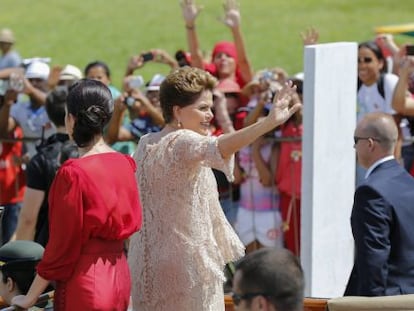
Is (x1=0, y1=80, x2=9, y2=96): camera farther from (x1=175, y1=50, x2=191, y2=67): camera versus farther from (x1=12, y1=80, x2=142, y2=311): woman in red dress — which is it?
(x1=12, y1=80, x2=142, y2=311): woman in red dress

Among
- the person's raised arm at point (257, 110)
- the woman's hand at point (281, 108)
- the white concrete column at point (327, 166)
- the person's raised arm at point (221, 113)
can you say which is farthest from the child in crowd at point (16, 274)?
the person's raised arm at point (257, 110)

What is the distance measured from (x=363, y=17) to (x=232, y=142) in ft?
73.2

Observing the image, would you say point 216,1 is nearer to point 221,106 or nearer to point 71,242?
point 221,106

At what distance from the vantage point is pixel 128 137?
9.45 m

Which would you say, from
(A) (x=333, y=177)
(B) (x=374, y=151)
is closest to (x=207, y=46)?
(A) (x=333, y=177)

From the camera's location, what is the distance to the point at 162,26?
26.6 meters

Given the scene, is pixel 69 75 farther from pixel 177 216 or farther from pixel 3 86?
pixel 177 216

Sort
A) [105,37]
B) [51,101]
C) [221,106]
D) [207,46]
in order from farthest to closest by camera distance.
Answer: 1. [105,37]
2. [207,46]
3. [221,106]
4. [51,101]

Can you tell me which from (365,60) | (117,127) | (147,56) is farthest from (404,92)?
(147,56)

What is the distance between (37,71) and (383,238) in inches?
229

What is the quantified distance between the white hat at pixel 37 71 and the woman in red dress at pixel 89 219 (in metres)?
5.61

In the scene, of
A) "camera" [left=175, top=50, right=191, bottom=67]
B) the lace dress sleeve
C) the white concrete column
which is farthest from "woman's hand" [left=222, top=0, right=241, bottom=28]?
the lace dress sleeve

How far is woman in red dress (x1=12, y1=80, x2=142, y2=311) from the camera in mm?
4910

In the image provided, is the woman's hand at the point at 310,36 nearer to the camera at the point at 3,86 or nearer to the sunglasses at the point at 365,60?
the sunglasses at the point at 365,60
